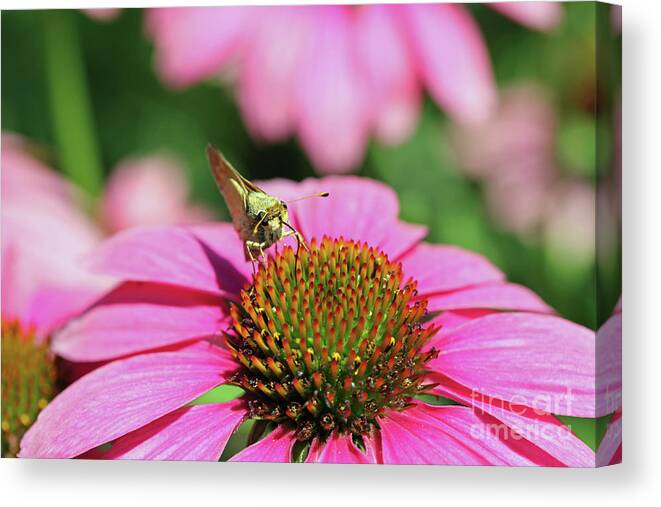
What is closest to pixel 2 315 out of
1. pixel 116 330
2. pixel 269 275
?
pixel 116 330

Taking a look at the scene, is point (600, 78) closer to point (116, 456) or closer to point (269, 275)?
point (269, 275)

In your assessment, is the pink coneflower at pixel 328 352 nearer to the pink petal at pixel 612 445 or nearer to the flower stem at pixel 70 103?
the pink petal at pixel 612 445

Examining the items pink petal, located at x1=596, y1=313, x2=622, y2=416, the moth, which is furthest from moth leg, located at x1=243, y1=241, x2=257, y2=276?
pink petal, located at x1=596, y1=313, x2=622, y2=416

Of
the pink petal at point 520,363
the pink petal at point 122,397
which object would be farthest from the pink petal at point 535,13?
the pink petal at point 122,397

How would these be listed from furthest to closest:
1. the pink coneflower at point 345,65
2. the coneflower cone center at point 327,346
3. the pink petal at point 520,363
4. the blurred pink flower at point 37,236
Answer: the blurred pink flower at point 37,236, the pink coneflower at point 345,65, the pink petal at point 520,363, the coneflower cone center at point 327,346

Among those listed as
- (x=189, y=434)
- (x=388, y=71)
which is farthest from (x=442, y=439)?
(x=388, y=71)
